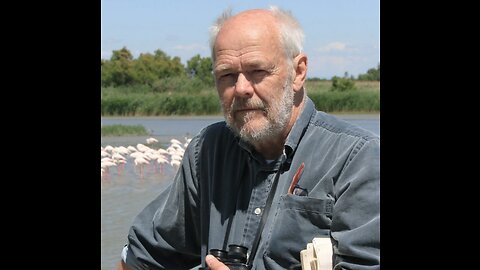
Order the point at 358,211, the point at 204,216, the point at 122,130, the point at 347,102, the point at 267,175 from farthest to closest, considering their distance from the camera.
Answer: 1. the point at 347,102
2. the point at 122,130
3. the point at 204,216
4. the point at 267,175
5. the point at 358,211

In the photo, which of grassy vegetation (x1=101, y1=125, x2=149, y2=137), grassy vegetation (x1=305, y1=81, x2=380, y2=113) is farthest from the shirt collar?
grassy vegetation (x1=305, y1=81, x2=380, y2=113)

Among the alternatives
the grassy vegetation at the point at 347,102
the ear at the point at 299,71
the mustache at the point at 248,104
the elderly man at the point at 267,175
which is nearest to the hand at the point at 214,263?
the elderly man at the point at 267,175

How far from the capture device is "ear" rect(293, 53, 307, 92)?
253cm

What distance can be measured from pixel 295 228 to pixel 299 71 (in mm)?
474

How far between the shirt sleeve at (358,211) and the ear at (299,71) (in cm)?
30

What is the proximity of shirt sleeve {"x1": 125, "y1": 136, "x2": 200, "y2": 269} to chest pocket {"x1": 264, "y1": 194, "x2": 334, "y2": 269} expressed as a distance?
37 cm

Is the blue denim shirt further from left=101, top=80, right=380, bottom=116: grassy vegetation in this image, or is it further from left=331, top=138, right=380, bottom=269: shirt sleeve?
left=101, top=80, right=380, bottom=116: grassy vegetation

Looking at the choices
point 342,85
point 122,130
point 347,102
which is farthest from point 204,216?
point 342,85

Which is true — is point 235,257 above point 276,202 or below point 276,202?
below

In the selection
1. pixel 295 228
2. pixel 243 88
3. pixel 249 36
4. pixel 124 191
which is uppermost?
pixel 249 36

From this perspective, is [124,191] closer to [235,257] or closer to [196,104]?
[235,257]

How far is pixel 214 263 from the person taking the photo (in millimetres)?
2395
